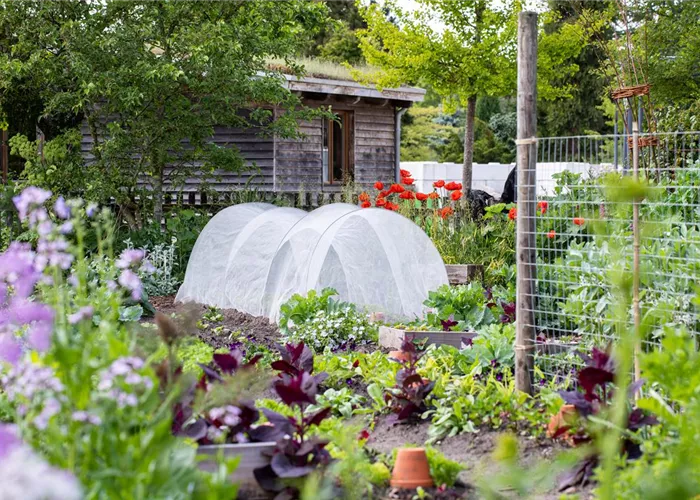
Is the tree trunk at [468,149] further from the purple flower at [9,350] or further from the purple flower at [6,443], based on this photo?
the purple flower at [6,443]

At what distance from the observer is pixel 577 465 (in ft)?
10.7

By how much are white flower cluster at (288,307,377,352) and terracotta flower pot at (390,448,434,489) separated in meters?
3.11

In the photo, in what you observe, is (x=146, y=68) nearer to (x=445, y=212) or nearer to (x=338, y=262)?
(x=445, y=212)

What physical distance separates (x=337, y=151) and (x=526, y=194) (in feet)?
45.7

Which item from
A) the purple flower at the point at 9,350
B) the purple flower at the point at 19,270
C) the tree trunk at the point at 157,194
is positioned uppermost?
Answer: the tree trunk at the point at 157,194

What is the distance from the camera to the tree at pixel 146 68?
10.7 m

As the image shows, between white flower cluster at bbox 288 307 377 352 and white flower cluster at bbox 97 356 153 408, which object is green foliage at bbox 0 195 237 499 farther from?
white flower cluster at bbox 288 307 377 352

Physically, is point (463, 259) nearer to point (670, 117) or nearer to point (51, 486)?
point (670, 117)

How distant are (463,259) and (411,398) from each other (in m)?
5.65

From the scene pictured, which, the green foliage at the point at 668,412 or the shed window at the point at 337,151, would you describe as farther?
the shed window at the point at 337,151

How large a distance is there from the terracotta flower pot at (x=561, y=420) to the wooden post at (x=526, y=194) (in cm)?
72

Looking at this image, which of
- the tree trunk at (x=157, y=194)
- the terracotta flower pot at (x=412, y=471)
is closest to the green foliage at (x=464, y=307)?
the terracotta flower pot at (x=412, y=471)

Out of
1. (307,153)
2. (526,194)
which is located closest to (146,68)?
(307,153)

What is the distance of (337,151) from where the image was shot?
725 inches
